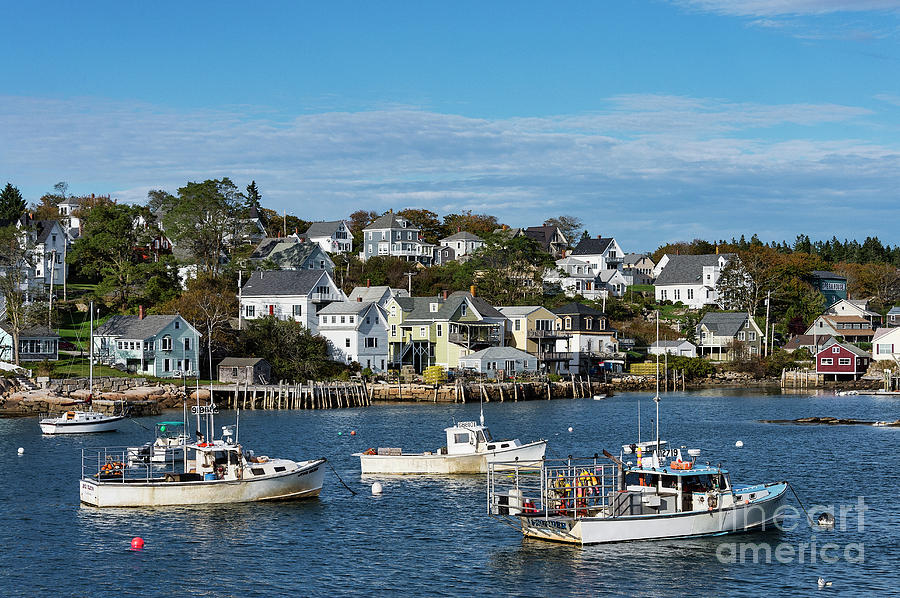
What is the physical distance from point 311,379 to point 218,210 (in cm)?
3279

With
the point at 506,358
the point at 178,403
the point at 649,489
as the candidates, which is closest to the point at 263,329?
the point at 178,403

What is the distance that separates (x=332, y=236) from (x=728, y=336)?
2614 inches

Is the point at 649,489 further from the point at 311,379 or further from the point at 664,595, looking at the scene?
the point at 311,379

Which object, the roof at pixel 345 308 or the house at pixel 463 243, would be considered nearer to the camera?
the roof at pixel 345 308

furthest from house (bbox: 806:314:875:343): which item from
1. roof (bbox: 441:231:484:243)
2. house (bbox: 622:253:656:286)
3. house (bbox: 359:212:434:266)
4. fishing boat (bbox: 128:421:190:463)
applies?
fishing boat (bbox: 128:421:190:463)

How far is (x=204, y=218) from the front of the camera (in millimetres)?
123375

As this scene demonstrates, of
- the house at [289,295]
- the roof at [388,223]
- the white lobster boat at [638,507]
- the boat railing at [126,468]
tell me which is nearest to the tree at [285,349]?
the house at [289,295]

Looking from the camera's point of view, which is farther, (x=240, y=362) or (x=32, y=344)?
(x=240, y=362)

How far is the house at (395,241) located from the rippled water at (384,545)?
99.3m

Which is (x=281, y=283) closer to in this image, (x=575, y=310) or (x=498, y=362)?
(x=498, y=362)

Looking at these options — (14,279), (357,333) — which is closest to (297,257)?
(357,333)

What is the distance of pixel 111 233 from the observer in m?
122

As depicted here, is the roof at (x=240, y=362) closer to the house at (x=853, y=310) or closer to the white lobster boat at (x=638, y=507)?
the white lobster boat at (x=638, y=507)

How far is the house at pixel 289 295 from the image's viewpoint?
367ft
